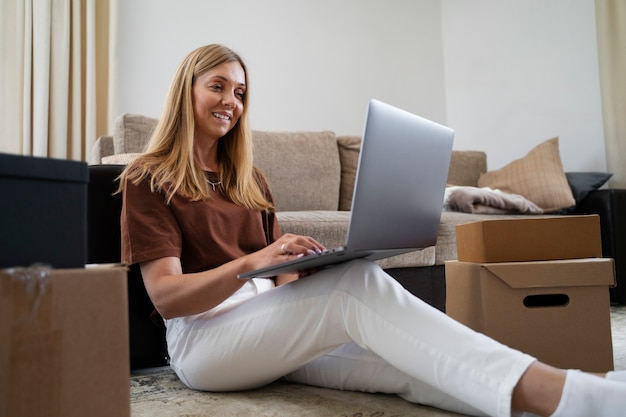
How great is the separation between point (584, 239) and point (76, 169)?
1101mm

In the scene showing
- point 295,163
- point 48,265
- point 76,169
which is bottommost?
point 48,265

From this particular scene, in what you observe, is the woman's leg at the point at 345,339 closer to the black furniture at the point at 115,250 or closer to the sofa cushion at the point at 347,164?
the black furniture at the point at 115,250

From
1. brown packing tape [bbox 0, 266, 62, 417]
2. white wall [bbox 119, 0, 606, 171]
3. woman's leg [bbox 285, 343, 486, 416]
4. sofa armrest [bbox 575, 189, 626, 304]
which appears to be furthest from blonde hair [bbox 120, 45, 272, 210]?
white wall [bbox 119, 0, 606, 171]

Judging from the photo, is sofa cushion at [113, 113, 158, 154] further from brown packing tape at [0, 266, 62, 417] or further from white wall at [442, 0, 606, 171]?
white wall at [442, 0, 606, 171]

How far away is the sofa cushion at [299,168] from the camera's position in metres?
2.65

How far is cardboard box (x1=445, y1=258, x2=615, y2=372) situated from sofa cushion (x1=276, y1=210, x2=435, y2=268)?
2.74ft

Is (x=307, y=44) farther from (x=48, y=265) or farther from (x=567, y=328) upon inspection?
(x=48, y=265)

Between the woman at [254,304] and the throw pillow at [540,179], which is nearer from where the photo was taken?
the woman at [254,304]

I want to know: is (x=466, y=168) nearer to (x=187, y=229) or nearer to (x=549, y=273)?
(x=549, y=273)

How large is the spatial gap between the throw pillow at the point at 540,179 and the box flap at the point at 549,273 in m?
1.59

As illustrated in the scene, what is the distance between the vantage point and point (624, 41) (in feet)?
9.71

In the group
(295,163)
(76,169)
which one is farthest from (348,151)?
(76,169)

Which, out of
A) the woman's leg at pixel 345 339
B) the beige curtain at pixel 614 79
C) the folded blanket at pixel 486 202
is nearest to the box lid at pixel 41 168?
the woman's leg at pixel 345 339

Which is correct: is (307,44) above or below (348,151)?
above
